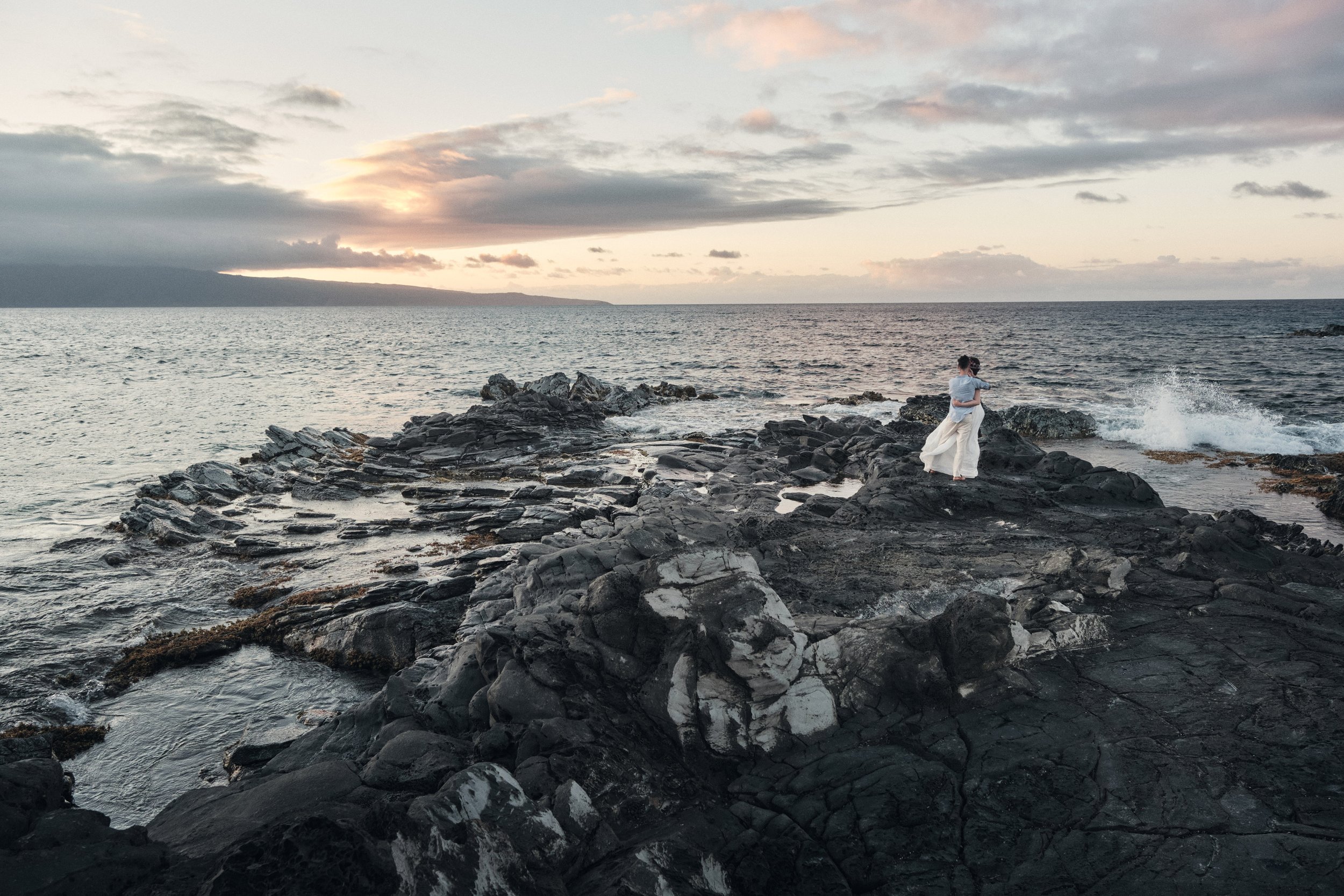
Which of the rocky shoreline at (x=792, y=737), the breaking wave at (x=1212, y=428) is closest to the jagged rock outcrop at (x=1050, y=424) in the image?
the breaking wave at (x=1212, y=428)

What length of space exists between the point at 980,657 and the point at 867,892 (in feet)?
8.93

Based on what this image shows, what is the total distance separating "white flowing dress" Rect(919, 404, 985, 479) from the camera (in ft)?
53.5

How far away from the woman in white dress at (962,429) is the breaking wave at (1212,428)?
15608 mm

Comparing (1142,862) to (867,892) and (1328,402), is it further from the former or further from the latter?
(1328,402)

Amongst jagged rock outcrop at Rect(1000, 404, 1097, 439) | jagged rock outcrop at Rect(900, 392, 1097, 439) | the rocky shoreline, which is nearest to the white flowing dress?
the rocky shoreline

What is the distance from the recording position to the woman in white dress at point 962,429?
1618cm

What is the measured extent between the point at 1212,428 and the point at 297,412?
44882 millimetres

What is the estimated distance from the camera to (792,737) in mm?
6844

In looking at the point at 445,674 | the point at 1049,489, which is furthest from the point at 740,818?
the point at 1049,489

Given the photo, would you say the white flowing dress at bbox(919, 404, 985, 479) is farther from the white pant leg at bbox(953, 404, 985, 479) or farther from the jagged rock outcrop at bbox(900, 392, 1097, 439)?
the jagged rock outcrop at bbox(900, 392, 1097, 439)

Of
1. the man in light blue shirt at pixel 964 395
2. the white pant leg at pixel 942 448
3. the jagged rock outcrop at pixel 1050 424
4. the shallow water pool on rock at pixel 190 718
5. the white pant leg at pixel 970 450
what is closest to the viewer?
the shallow water pool on rock at pixel 190 718

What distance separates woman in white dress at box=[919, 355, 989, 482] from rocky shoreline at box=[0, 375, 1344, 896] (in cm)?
394

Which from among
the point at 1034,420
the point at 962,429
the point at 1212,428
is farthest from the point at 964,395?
the point at 1212,428

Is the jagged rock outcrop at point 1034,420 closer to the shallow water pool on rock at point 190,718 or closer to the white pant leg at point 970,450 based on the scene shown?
the white pant leg at point 970,450
